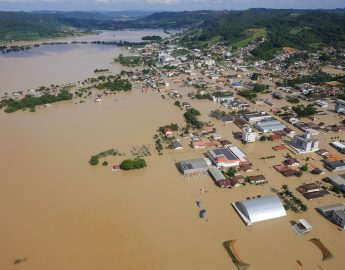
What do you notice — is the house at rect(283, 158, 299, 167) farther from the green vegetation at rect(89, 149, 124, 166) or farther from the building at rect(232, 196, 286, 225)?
the green vegetation at rect(89, 149, 124, 166)

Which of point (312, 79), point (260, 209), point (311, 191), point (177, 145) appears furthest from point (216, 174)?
point (312, 79)

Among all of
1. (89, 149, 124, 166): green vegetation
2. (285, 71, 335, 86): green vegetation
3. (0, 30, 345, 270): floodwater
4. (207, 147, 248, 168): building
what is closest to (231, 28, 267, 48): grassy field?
(285, 71, 335, 86): green vegetation

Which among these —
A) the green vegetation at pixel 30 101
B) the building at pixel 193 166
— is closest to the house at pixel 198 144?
the building at pixel 193 166

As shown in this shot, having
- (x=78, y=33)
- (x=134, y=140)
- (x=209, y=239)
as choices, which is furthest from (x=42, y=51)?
(x=209, y=239)

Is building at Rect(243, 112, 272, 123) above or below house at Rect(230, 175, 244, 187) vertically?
above

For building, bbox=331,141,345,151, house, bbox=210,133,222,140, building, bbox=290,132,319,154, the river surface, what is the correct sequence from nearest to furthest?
1. building, bbox=290,132,319,154
2. building, bbox=331,141,345,151
3. house, bbox=210,133,222,140
4. the river surface
